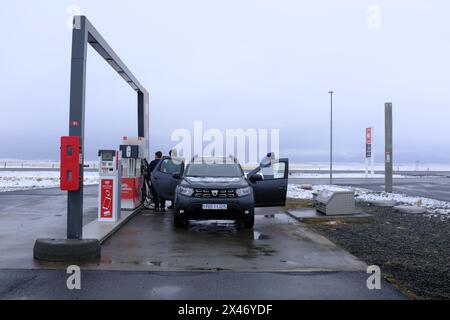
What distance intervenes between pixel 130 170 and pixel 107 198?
9.00ft

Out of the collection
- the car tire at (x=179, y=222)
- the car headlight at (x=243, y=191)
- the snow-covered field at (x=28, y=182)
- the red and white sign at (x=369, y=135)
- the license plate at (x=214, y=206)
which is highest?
the red and white sign at (x=369, y=135)

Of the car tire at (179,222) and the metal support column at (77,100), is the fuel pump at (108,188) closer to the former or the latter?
the car tire at (179,222)

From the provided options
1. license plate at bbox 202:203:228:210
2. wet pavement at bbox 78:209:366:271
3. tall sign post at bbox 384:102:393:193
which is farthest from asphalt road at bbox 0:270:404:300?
tall sign post at bbox 384:102:393:193

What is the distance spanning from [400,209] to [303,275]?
8667 millimetres

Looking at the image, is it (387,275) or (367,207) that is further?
(367,207)

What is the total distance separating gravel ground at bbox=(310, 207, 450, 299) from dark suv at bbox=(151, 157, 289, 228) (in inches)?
62.3

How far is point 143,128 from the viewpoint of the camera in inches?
586

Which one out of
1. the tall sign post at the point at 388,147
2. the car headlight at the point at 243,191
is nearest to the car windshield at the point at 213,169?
the car headlight at the point at 243,191

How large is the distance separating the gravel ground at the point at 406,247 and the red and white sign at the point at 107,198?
480cm

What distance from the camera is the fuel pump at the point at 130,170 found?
41.2ft

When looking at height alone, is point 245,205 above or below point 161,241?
above
